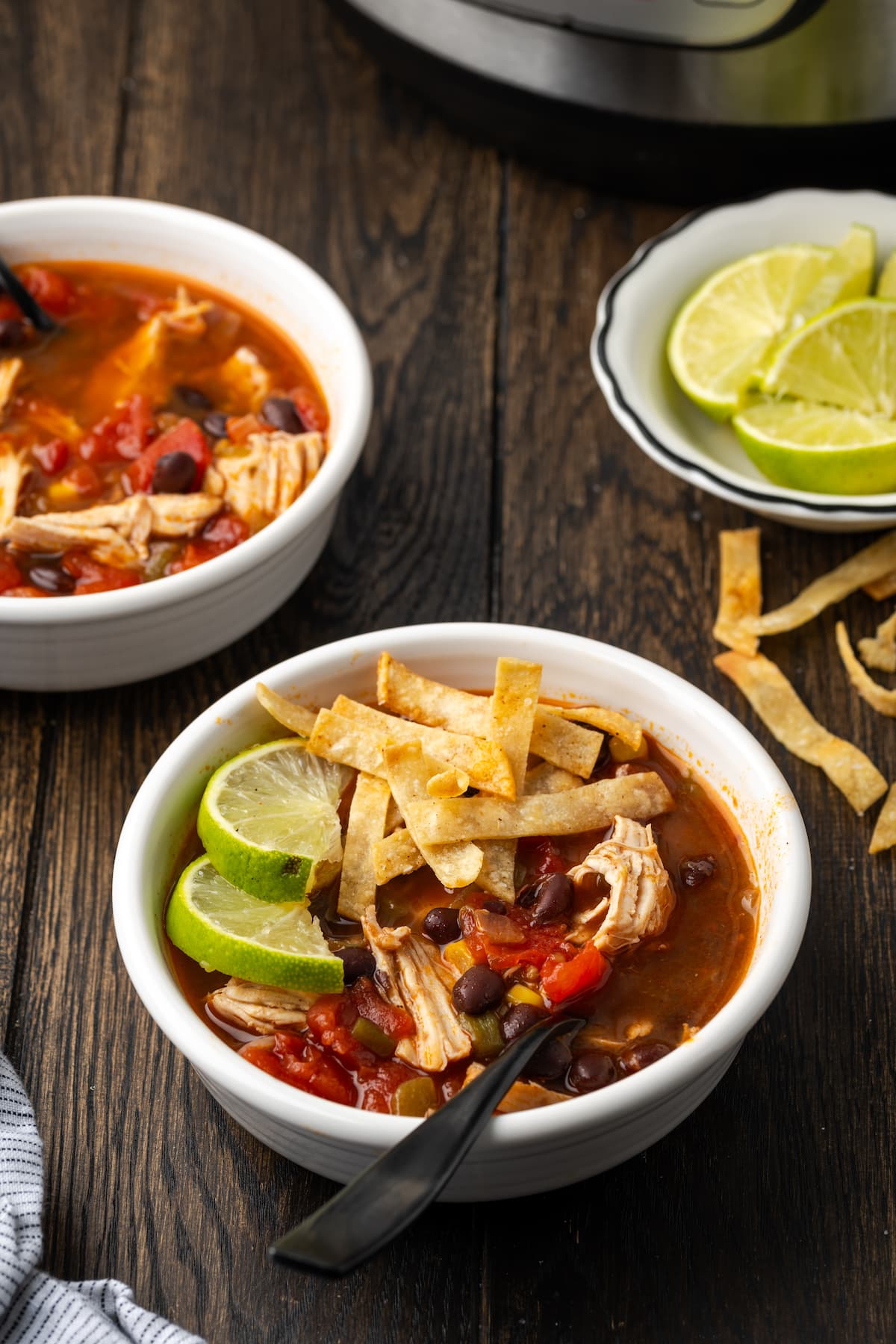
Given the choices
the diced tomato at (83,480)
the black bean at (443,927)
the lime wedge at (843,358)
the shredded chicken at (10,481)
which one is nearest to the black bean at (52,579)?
the shredded chicken at (10,481)

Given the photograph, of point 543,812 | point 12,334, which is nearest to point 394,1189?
point 543,812

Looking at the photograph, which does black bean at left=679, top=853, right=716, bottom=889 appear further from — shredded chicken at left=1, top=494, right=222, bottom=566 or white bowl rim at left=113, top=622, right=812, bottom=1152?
shredded chicken at left=1, top=494, right=222, bottom=566

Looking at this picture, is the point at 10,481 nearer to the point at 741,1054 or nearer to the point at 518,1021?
the point at 518,1021

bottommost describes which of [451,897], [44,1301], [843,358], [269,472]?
[44,1301]

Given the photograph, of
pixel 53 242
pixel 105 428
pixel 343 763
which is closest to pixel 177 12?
pixel 53 242

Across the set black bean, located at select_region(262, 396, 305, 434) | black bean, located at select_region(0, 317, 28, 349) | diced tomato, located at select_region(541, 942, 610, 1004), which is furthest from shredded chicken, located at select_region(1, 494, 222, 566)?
diced tomato, located at select_region(541, 942, 610, 1004)
